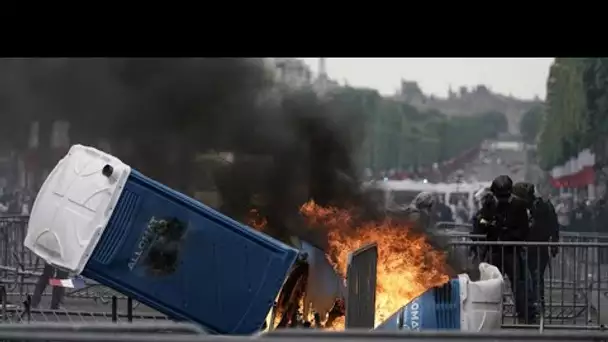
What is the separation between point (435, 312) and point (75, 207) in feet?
8.32

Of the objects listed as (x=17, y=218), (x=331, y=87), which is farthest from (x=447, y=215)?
(x=17, y=218)

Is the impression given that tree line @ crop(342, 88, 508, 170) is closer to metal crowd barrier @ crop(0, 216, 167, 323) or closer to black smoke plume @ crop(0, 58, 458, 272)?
black smoke plume @ crop(0, 58, 458, 272)

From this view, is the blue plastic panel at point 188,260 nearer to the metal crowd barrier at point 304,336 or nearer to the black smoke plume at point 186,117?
the metal crowd barrier at point 304,336

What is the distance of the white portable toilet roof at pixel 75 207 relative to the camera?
515cm

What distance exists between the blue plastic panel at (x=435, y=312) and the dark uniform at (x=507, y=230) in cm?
171

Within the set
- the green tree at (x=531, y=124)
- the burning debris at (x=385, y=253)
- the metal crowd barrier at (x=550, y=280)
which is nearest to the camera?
the burning debris at (x=385, y=253)

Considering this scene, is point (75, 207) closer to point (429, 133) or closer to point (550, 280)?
point (550, 280)

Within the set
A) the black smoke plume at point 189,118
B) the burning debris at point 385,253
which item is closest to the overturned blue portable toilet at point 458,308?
the burning debris at point 385,253

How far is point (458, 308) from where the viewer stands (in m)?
5.51

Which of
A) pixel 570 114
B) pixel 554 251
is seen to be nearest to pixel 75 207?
pixel 554 251

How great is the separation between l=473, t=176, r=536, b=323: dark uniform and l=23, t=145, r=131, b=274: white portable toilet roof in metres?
3.63

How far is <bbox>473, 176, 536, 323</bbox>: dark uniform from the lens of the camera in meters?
7.08

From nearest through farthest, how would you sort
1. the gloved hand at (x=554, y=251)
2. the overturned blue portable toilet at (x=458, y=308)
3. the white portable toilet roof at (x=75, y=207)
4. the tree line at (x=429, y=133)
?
the white portable toilet roof at (x=75, y=207), the overturned blue portable toilet at (x=458, y=308), the gloved hand at (x=554, y=251), the tree line at (x=429, y=133)
